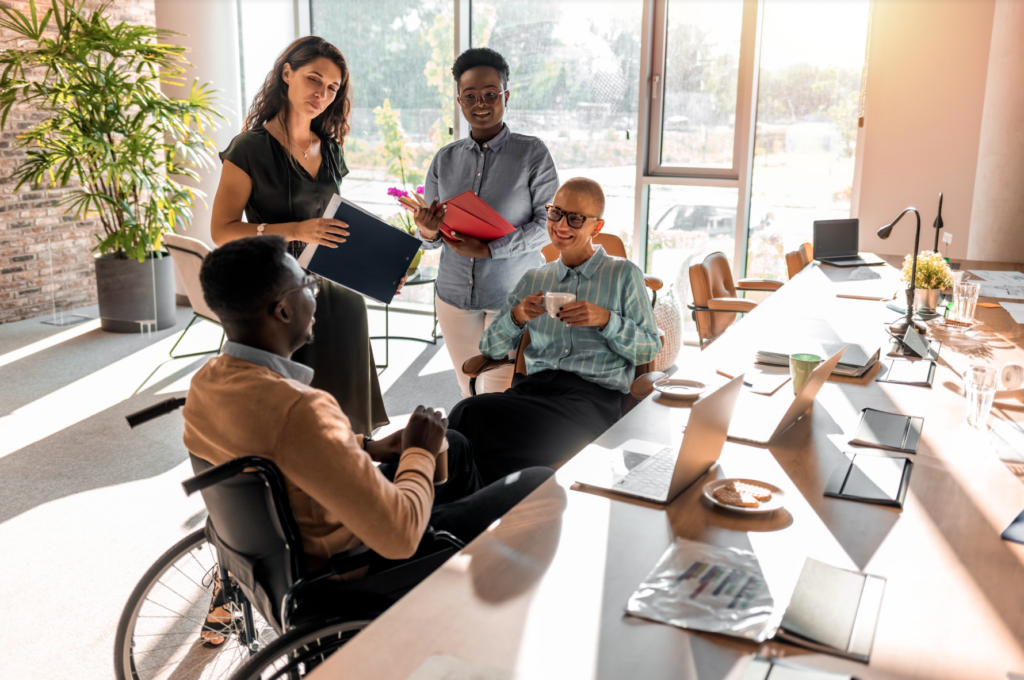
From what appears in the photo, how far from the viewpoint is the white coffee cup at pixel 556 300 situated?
Answer: 2.57 meters

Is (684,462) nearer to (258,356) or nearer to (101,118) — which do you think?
(258,356)

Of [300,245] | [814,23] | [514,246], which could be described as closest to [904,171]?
[814,23]

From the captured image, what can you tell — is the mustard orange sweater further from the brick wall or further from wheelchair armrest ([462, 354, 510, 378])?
the brick wall

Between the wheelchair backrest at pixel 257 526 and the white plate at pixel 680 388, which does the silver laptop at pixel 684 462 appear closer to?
the white plate at pixel 680 388

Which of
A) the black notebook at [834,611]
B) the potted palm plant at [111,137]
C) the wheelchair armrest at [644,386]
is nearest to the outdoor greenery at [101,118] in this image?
the potted palm plant at [111,137]

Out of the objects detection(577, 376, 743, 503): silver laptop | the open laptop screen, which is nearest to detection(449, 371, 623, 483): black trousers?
detection(577, 376, 743, 503): silver laptop

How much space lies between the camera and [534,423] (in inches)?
102

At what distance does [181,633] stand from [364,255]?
51.9 inches

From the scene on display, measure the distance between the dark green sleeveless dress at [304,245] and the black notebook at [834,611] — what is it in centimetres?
187

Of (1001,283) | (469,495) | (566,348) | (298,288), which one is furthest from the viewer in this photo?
(1001,283)

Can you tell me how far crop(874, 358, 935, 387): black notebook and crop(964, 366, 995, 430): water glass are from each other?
14.1 inches

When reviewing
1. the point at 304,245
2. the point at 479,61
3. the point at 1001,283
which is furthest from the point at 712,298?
the point at 304,245

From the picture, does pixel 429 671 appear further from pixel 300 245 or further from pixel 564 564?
pixel 300 245

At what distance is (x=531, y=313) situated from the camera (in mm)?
2750
